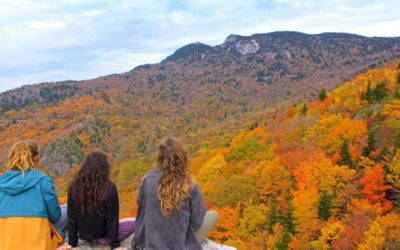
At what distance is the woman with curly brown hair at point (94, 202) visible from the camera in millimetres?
6641

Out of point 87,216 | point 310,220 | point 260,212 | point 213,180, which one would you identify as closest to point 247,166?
point 213,180

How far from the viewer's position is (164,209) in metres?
6.19

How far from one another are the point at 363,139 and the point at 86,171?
5538 centimetres

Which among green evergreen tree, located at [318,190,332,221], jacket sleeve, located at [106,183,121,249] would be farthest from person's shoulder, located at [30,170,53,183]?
green evergreen tree, located at [318,190,332,221]

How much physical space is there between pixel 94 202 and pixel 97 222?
1.61ft

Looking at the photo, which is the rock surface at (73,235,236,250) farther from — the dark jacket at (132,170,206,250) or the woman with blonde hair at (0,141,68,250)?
the dark jacket at (132,170,206,250)

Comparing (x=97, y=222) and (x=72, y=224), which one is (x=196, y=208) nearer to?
(x=97, y=222)

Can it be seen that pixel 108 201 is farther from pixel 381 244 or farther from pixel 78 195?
pixel 381 244

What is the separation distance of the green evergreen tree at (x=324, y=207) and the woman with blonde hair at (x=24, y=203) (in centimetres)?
4209

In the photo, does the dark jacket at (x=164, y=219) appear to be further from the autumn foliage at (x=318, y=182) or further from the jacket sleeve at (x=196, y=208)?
the autumn foliage at (x=318, y=182)

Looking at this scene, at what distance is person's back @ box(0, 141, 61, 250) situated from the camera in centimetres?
631

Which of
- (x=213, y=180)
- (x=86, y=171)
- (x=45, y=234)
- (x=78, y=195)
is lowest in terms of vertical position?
(x=213, y=180)

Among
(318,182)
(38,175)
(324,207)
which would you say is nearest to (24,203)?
(38,175)

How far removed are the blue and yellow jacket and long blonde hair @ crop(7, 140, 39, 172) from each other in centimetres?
9
